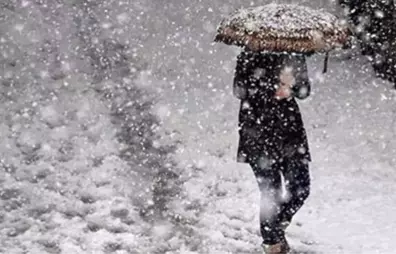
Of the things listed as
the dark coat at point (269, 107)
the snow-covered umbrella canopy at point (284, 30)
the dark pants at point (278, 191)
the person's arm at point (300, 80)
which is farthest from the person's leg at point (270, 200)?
the snow-covered umbrella canopy at point (284, 30)

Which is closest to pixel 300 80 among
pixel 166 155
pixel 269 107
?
pixel 269 107

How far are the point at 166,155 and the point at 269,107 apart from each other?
3.40m

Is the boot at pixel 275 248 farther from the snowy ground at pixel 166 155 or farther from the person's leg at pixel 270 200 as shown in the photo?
the snowy ground at pixel 166 155

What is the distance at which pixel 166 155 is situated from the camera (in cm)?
877

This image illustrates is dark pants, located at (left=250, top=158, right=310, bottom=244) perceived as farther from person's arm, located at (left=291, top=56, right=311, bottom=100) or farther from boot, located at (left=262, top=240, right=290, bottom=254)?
person's arm, located at (left=291, top=56, right=311, bottom=100)

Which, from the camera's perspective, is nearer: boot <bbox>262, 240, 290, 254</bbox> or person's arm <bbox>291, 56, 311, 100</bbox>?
person's arm <bbox>291, 56, 311, 100</bbox>

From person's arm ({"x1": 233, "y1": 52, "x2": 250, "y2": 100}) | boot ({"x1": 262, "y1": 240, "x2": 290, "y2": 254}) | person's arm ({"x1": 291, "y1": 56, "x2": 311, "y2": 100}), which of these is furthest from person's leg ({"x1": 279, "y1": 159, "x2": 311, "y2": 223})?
person's arm ({"x1": 233, "y1": 52, "x2": 250, "y2": 100})

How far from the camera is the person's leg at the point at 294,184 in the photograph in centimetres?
572

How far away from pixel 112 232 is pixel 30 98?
13.8ft

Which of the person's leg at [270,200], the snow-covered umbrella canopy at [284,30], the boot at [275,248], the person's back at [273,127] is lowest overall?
the boot at [275,248]

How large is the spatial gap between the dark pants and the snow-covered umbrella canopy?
3.21 ft

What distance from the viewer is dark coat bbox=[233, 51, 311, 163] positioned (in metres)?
5.56

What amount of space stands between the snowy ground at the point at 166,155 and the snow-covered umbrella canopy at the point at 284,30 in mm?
2025

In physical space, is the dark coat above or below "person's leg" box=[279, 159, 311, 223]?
above
